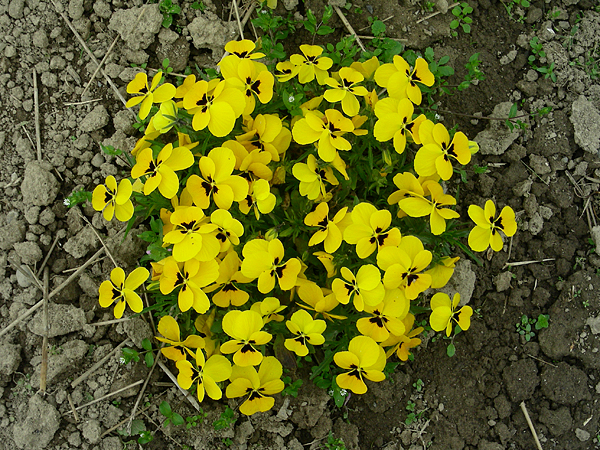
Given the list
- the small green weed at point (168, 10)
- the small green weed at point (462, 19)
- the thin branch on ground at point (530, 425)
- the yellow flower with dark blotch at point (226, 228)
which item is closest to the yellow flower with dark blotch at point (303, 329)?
the yellow flower with dark blotch at point (226, 228)

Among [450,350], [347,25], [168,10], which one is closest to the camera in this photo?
[450,350]

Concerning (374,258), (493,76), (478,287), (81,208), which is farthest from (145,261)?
(493,76)

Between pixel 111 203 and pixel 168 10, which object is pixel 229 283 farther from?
pixel 168 10

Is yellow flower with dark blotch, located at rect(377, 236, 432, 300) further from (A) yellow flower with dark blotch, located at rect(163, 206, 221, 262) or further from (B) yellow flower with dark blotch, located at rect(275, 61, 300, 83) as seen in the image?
(B) yellow flower with dark blotch, located at rect(275, 61, 300, 83)

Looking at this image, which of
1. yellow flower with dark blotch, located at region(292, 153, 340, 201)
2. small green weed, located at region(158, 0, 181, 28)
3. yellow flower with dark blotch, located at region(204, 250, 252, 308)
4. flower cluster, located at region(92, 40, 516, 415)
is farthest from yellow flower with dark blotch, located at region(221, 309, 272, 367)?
small green weed, located at region(158, 0, 181, 28)

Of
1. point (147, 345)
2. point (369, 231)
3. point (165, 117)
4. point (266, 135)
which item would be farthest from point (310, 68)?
point (147, 345)

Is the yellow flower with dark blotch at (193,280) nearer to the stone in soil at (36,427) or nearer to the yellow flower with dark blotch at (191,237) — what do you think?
the yellow flower with dark blotch at (191,237)
